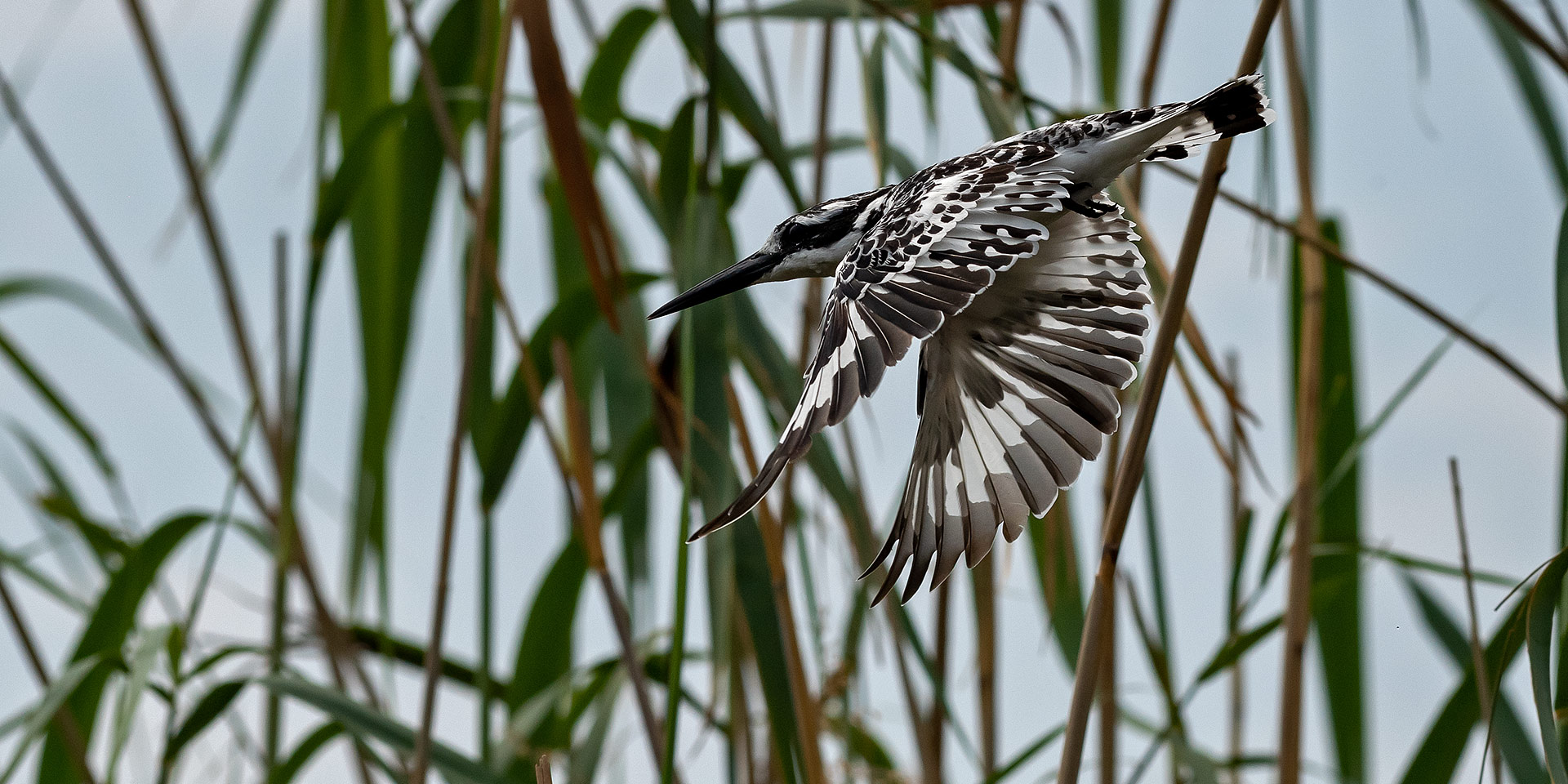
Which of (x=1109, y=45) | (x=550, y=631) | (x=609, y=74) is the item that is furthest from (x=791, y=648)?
(x=1109, y=45)

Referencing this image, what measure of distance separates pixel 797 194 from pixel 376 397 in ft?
1.51

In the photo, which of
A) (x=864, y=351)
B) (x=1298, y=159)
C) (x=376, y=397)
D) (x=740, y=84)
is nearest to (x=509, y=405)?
(x=376, y=397)

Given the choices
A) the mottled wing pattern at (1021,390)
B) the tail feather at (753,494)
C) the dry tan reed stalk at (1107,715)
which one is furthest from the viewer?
the dry tan reed stalk at (1107,715)

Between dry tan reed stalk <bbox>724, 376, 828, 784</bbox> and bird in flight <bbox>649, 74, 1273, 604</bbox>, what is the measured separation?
2.8 inches

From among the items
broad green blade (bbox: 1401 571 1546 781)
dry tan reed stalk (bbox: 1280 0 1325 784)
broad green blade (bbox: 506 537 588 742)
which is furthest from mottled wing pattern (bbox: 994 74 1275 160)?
broad green blade (bbox: 506 537 588 742)

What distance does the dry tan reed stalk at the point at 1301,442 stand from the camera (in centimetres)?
98

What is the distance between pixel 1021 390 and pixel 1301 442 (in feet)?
0.83

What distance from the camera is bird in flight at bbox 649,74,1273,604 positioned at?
69cm

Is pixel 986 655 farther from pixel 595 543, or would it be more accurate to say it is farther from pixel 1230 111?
pixel 1230 111

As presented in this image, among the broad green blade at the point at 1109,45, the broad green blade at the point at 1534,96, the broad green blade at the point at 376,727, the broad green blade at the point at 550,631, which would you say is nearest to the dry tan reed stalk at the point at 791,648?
the broad green blade at the point at 376,727

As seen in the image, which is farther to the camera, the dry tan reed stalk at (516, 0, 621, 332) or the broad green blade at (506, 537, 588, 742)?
the broad green blade at (506, 537, 588, 742)

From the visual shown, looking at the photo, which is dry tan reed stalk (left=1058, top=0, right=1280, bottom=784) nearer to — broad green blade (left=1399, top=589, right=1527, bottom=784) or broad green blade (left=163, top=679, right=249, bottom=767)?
broad green blade (left=1399, top=589, right=1527, bottom=784)

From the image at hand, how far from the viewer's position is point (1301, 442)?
39.9 inches

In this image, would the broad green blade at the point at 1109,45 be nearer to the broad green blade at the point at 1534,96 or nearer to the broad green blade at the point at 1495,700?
the broad green blade at the point at 1534,96
